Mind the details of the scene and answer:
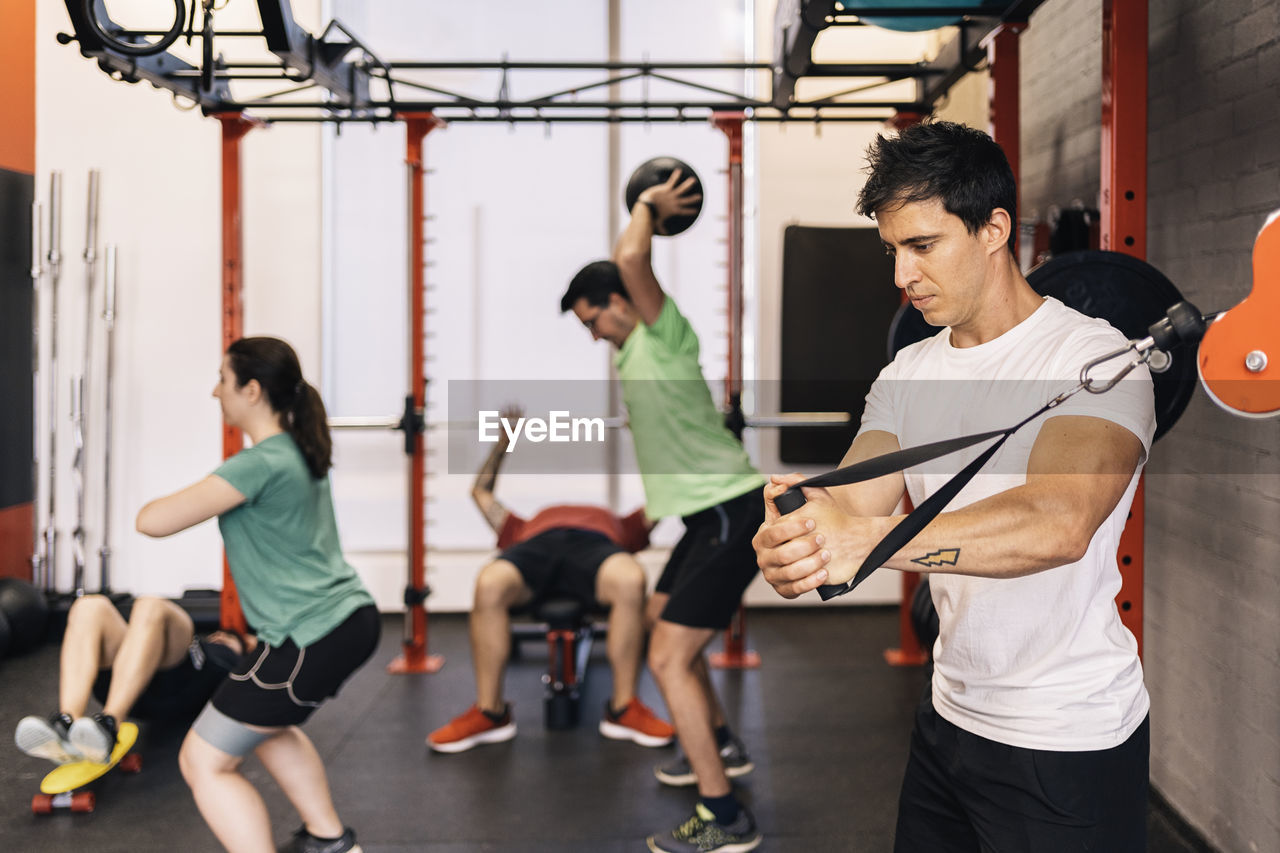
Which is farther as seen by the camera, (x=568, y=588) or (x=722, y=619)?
(x=568, y=588)

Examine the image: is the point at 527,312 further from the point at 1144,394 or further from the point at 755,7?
the point at 1144,394

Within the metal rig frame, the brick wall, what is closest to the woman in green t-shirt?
the metal rig frame

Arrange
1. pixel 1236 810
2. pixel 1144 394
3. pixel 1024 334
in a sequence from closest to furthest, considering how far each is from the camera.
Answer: pixel 1144 394 < pixel 1024 334 < pixel 1236 810

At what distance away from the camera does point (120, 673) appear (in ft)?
10.2

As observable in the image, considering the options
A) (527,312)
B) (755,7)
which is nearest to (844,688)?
(527,312)

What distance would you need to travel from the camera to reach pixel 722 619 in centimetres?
288

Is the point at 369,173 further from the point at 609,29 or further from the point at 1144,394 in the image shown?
the point at 1144,394

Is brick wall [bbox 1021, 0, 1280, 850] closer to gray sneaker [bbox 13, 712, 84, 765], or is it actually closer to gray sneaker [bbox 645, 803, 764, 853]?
gray sneaker [bbox 645, 803, 764, 853]

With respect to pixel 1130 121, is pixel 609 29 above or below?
above

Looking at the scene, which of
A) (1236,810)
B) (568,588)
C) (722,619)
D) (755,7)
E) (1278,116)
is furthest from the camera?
(755,7)

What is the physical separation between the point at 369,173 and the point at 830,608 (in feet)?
11.1

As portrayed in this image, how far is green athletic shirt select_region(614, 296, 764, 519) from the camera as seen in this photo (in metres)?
3.02

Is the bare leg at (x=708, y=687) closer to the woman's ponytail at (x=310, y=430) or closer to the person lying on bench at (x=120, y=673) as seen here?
the woman's ponytail at (x=310, y=430)

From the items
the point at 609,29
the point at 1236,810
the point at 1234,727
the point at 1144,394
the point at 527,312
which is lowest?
the point at 1236,810
